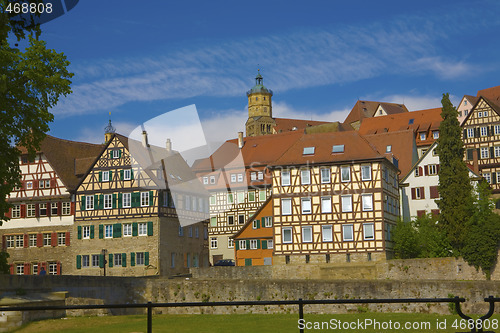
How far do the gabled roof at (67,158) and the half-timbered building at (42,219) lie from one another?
78 millimetres

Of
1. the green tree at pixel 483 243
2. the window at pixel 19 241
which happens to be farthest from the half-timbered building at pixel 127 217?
the green tree at pixel 483 243

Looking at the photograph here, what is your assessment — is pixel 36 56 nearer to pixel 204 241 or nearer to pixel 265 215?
pixel 265 215

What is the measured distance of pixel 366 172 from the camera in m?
47.0

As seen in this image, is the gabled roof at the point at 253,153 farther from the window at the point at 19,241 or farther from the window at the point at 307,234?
the window at the point at 19,241

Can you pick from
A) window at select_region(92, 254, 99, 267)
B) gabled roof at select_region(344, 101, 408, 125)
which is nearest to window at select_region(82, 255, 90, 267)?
window at select_region(92, 254, 99, 267)

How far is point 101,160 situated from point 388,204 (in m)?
22.1

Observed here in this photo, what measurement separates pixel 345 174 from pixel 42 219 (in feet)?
78.9

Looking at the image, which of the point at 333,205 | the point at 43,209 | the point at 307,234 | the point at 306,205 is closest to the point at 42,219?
the point at 43,209

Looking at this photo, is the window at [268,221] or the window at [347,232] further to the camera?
the window at [268,221]

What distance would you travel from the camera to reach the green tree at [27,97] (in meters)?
28.2

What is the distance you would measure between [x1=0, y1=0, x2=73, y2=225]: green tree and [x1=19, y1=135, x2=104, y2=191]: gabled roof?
24.9m

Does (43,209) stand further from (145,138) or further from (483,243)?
(483,243)

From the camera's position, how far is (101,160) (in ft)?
177

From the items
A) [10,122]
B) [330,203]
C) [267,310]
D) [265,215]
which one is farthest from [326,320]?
[265,215]
